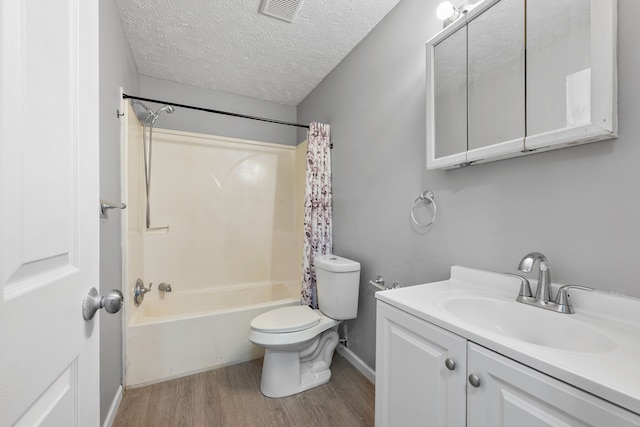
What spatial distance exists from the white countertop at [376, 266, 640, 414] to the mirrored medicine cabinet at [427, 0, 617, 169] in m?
0.51

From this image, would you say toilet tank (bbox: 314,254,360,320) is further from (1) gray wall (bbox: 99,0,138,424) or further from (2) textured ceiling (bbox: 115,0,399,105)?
(2) textured ceiling (bbox: 115,0,399,105)

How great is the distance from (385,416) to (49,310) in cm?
112

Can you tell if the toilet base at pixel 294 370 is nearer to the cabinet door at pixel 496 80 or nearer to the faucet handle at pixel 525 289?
the faucet handle at pixel 525 289

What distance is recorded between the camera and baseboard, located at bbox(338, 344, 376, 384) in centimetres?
182

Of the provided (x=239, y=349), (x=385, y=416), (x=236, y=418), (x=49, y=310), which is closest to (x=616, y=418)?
(x=385, y=416)

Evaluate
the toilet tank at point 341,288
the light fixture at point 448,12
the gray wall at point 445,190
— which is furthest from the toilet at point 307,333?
the light fixture at point 448,12

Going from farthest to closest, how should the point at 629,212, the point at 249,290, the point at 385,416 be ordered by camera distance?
the point at 249,290 → the point at 385,416 → the point at 629,212

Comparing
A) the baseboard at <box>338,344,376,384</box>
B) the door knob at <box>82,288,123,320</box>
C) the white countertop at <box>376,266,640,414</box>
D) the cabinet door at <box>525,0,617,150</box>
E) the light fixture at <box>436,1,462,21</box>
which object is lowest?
the baseboard at <box>338,344,376,384</box>

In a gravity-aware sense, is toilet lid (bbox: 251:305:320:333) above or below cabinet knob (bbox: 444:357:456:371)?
below

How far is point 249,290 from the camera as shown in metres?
2.84

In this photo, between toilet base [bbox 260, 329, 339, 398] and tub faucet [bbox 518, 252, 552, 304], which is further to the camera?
toilet base [bbox 260, 329, 339, 398]

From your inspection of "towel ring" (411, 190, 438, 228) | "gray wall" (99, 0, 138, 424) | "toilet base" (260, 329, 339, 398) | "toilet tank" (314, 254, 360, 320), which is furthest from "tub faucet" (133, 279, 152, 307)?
"towel ring" (411, 190, 438, 228)

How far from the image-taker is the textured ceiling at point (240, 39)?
167 centimetres

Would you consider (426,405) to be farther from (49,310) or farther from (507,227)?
(49,310)
